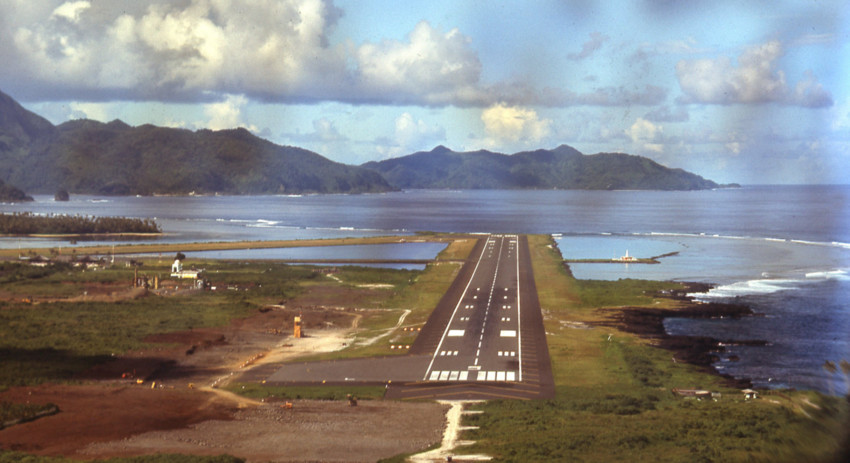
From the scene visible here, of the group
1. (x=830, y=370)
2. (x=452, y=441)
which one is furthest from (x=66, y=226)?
(x=830, y=370)

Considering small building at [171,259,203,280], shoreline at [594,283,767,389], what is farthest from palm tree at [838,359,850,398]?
small building at [171,259,203,280]

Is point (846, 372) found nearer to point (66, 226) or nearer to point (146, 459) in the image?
point (146, 459)

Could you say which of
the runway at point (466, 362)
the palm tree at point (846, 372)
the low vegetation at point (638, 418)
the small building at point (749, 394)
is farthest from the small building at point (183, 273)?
the palm tree at point (846, 372)

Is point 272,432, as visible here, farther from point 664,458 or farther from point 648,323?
point 648,323

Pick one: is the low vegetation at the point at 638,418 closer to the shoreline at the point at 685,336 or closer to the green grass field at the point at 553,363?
the green grass field at the point at 553,363

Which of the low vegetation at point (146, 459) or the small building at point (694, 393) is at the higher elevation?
the small building at point (694, 393)

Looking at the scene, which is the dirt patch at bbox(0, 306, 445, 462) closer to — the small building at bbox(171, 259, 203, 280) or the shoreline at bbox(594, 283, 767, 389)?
the shoreline at bbox(594, 283, 767, 389)
